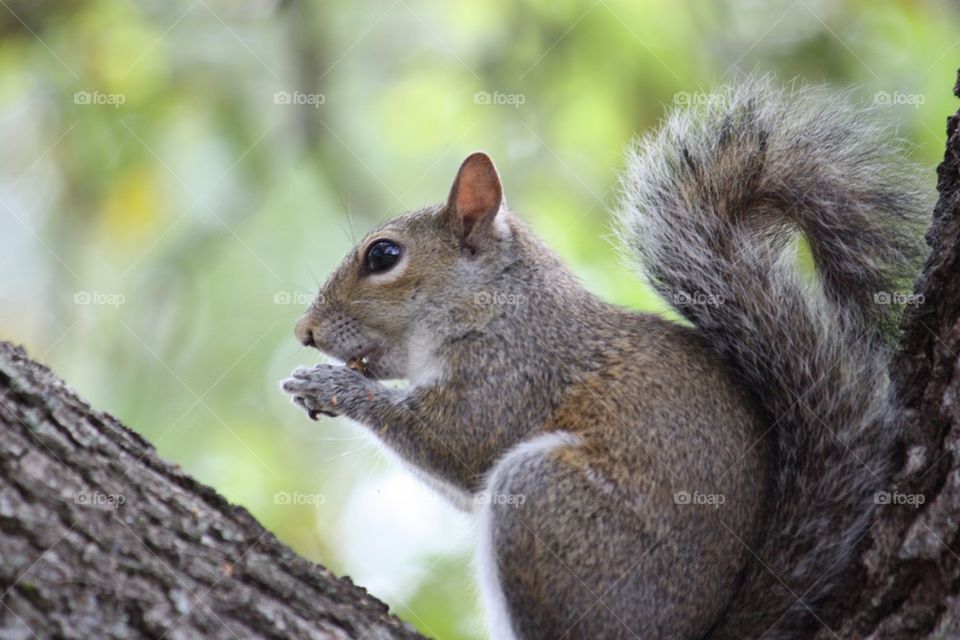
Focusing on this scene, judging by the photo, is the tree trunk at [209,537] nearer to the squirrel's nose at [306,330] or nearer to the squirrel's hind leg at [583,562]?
the squirrel's hind leg at [583,562]

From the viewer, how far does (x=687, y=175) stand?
2.56 m

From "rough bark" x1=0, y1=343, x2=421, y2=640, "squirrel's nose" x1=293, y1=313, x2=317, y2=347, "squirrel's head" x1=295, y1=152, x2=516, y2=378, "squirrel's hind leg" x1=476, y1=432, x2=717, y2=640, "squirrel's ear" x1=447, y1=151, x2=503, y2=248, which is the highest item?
"squirrel's ear" x1=447, y1=151, x2=503, y2=248

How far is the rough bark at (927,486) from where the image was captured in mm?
1701

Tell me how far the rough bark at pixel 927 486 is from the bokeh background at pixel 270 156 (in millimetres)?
1800

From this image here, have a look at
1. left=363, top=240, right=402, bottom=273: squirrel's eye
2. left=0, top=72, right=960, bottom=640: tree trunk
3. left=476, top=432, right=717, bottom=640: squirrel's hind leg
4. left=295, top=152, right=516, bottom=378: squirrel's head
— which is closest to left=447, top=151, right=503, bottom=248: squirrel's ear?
left=295, top=152, right=516, bottom=378: squirrel's head

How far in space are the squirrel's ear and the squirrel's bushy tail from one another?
1.26ft

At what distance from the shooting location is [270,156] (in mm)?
3854

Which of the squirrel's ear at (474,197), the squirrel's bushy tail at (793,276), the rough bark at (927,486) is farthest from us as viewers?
the squirrel's ear at (474,197)

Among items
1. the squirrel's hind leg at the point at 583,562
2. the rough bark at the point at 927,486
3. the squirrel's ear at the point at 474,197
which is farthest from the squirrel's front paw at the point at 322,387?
the rough bark at the point at 927,486

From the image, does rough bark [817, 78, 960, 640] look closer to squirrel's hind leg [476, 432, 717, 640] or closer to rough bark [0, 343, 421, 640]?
squirrel's hind leg [476, 432, 717, 640]

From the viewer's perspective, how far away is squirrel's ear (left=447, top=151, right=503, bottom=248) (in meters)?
2.85

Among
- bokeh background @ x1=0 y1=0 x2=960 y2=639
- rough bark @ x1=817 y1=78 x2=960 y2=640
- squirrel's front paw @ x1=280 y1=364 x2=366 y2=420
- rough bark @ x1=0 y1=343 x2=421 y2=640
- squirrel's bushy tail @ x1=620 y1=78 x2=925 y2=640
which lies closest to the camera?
rough bark @ x1=0 y1=343 x2=421 y2=640

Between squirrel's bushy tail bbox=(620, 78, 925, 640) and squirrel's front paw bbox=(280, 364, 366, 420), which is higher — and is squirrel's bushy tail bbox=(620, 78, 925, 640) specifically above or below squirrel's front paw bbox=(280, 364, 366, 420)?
above

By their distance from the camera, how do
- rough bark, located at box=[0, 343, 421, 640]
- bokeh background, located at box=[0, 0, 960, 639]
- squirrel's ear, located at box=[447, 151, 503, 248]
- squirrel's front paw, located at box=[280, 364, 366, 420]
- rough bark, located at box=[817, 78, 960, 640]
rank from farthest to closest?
bokeh background, located at box=[0, 0, 960, 639] → squirrel's ear, located at box=[447, 151, 503, 248] → squirrel's front paw, located at box=[280, 364, 366, 420] → rough bark, located at box=[817, 78, 960, 640] → rough bark, located at box=[0, 343, 421, 640]
